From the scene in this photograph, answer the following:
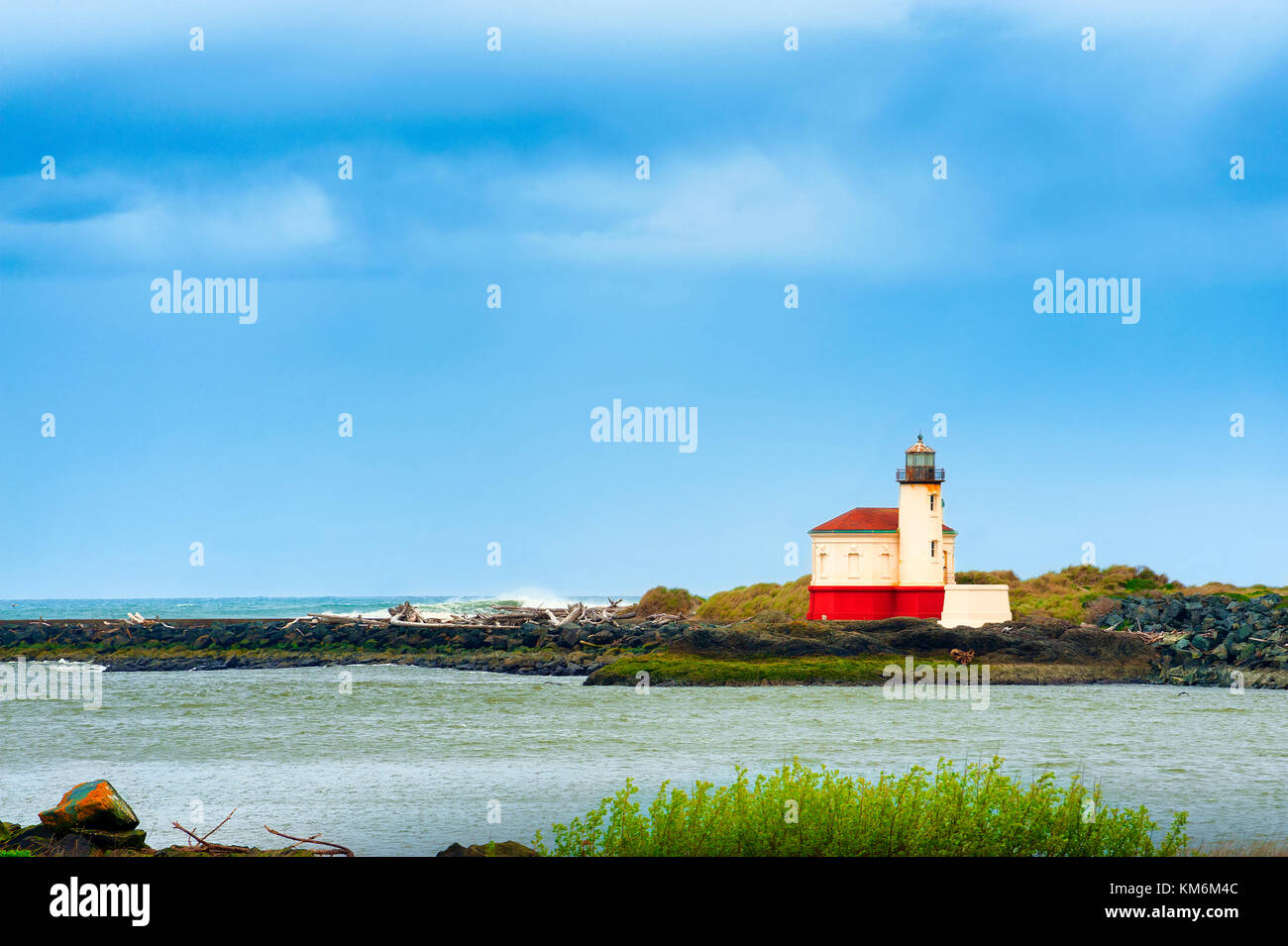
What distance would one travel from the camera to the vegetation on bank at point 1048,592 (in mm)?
59938

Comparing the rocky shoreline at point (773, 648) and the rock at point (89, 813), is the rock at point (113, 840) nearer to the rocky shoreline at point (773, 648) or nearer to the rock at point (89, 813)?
the rock at point (89, 813)

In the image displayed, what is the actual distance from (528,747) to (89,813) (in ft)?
50.0

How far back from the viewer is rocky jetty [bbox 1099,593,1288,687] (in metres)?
46.6

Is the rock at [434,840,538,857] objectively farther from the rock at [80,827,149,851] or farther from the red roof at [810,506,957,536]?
the red roof at [810,506,957,536]

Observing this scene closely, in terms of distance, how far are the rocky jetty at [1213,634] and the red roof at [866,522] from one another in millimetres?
9212

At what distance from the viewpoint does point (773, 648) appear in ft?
158

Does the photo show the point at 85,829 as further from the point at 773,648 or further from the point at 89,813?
the point at 773,648

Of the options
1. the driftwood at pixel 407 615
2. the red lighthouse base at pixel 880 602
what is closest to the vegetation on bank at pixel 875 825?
the red lighthouse base at pixel 880 602

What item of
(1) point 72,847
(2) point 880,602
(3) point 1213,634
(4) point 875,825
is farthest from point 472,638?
(4) point 875,825

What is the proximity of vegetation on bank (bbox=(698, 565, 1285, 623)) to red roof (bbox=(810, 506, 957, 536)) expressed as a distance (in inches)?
263

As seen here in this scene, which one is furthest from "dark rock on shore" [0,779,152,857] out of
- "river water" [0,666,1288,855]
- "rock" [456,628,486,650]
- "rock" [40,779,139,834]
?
"rock" [456,628,486,650]
